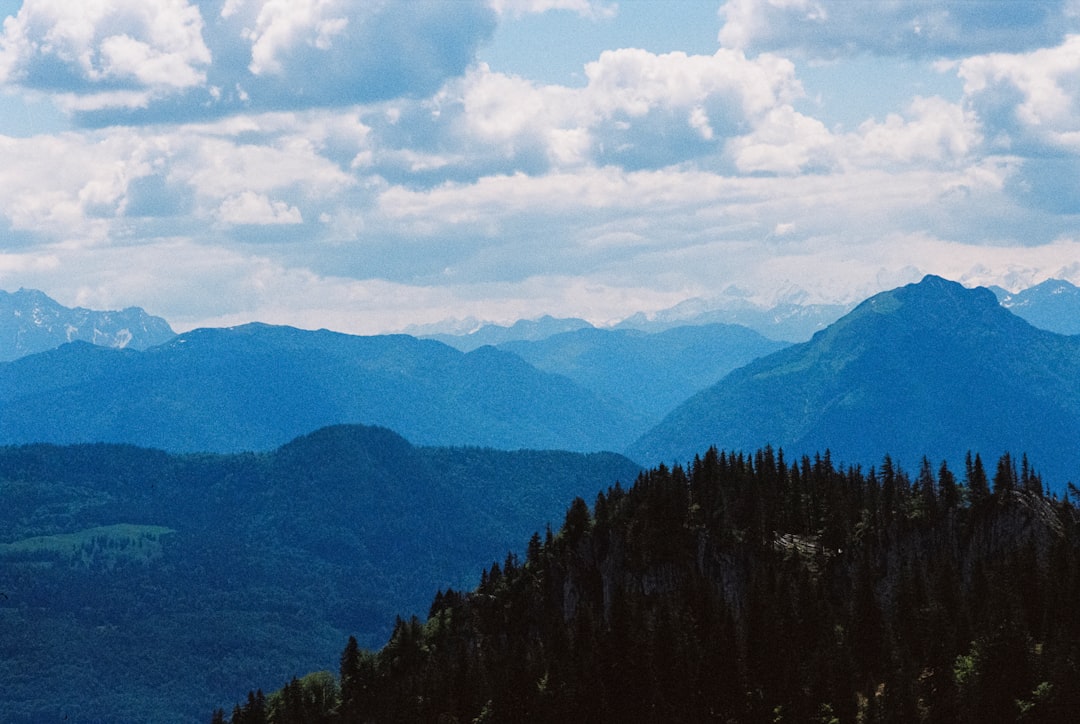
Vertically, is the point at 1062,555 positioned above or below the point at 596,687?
above

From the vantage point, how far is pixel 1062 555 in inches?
7451

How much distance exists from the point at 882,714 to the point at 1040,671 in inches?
623

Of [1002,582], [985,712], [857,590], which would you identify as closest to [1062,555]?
[1002,582]

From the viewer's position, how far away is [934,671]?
172 metres

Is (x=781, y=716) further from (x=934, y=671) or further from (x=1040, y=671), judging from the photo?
(x=1040, y=671)

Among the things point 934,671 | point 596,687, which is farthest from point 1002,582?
point 596,687

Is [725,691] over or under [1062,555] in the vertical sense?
under

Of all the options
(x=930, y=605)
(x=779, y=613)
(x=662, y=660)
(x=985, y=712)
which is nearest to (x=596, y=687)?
(x=662, y=660)

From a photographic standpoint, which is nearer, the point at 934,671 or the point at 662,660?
the point at 934,671

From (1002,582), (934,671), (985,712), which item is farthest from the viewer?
(1002,582)

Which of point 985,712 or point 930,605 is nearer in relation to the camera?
point 985,712

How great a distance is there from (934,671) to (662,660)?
3634 cm

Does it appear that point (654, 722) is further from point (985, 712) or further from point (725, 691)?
point (985, 712)

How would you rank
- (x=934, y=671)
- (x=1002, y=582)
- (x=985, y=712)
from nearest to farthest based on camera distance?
(x=985, y=712)
(x=934, y=671)
(x=1002, y=582)
